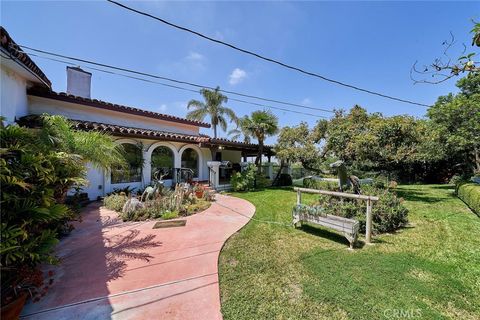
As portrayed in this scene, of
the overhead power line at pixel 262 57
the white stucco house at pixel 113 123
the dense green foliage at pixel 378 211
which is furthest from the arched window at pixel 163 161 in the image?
the dense green foliage at pixel 378 211

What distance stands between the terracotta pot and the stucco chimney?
13297mm

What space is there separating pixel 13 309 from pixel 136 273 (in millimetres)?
1761

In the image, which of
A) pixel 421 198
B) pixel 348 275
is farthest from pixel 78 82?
pixel 421 198

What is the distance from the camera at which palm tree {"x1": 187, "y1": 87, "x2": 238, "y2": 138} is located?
25.0 metres

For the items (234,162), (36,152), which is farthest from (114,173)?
(234,162)

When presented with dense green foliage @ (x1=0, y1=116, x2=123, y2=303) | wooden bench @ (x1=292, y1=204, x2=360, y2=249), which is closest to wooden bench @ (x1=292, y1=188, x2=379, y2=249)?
wooden bench @ (x1=292, y1=204, x2=360, y2=249)

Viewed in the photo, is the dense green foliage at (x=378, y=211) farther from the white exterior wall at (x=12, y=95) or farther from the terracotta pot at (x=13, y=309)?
the white exterior wall at (x=12, y=95)

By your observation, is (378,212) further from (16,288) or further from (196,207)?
(16,288)

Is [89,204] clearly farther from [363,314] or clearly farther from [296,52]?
[296,52]

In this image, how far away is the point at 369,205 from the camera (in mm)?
5473

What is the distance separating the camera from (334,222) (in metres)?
5.68

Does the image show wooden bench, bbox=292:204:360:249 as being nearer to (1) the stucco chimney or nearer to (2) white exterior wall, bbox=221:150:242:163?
(1) the stucco chimney

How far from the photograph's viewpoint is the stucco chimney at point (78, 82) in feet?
41.8

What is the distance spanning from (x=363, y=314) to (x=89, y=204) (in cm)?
1079
